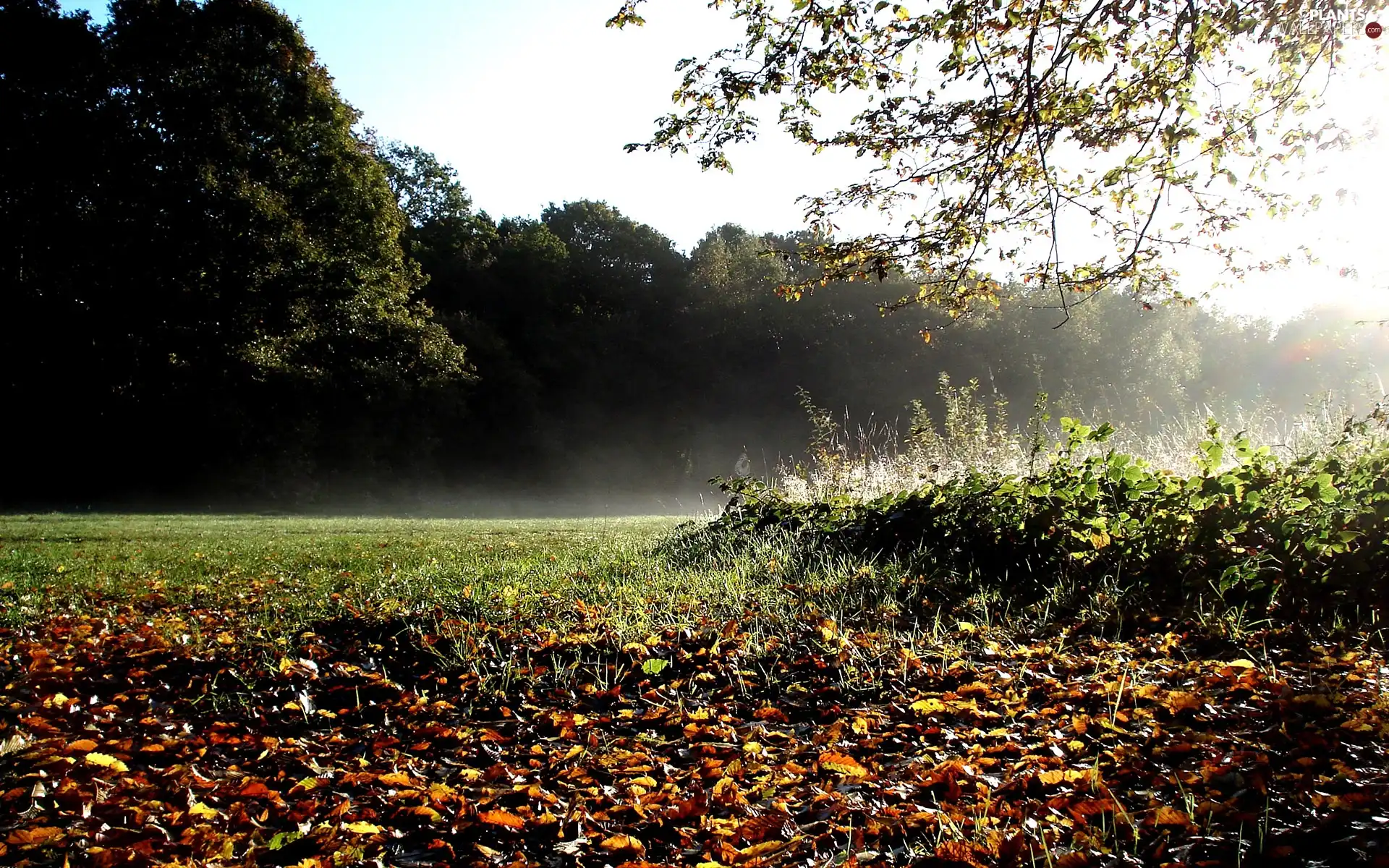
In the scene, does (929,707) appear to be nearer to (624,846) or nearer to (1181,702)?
(1181,702)

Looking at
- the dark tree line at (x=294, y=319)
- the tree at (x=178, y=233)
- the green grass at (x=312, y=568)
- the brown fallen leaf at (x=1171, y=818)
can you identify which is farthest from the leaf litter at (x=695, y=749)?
the tree at (x=178, y=233)

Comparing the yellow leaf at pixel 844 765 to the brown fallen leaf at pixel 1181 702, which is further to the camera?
the brown fallen leaf at pixel 1181 702

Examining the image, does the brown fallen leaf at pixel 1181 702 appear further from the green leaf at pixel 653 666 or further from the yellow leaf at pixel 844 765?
the green leaf at pixel 653 666

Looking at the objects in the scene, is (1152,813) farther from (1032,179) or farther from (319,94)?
(319,94)

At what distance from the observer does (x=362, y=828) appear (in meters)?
2.02

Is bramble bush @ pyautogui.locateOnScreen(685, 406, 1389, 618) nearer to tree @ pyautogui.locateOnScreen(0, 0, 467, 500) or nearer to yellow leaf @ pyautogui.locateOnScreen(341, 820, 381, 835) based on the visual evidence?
yellow leaf @ pyautogui.locateOnScreen(341, 820, 381, 835)

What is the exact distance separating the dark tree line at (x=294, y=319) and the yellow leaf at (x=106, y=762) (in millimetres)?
9478

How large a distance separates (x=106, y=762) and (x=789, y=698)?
84.7 inches

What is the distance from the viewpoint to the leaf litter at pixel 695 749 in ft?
6.18

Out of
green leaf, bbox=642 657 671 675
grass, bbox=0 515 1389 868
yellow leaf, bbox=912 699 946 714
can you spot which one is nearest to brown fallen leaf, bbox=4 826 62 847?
grass, bbox=0 515 1389 868

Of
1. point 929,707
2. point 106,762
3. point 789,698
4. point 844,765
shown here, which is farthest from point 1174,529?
point 106,762

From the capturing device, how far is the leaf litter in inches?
74.1

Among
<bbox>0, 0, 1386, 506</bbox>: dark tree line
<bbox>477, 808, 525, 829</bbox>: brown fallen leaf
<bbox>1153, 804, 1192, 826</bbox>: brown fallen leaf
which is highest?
<bbox>0, 0, 1386, 506</bbox>: dark tree line

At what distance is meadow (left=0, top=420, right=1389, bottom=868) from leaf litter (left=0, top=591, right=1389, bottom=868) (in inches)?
0.4
